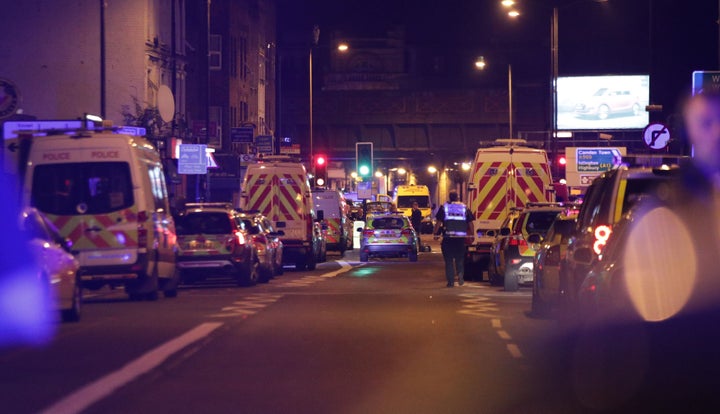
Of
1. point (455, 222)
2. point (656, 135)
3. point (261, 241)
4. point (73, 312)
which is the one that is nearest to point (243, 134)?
point (261, 241)

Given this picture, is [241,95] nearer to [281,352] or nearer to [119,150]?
[119,150]

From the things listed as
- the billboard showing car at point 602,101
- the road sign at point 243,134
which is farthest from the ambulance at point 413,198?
the road sign at point 243,134

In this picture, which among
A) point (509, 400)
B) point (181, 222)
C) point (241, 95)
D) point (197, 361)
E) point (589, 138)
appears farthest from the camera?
point (589, 138)

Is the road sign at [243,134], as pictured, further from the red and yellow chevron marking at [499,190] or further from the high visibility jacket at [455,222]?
the high visibility jacket at [455,222]

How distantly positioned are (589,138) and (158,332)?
72988 mm

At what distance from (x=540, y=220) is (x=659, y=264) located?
16888 millimetres

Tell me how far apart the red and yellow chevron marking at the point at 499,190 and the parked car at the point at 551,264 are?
476 inches

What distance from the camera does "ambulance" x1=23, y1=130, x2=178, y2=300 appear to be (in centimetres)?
2353

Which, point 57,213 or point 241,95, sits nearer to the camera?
point 57,213

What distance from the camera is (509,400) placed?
1162cm

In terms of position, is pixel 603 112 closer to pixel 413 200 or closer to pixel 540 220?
pixel 413 200

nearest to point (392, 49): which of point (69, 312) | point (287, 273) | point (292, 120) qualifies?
point (292, 120)

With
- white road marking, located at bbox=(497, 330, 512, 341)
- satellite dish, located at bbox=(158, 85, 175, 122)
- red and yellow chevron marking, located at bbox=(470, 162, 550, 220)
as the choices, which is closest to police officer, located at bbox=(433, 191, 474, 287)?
red and yellow chevron marking, located at bbox=(470, 162, 550, 220)

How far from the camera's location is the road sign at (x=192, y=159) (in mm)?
45562
